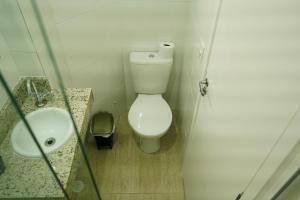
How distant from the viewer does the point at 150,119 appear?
5.59ft

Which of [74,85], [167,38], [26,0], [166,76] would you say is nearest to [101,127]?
[74,85]

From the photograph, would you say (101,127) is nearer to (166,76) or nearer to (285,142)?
(166,76)

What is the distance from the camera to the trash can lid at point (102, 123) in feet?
6.19

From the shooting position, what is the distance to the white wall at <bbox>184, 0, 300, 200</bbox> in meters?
0.51

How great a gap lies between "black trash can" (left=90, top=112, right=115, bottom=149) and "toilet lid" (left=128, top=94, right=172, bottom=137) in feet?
0.98

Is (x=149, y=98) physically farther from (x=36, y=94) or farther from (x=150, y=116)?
(x=36, y=94)

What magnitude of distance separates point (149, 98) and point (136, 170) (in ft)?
2.09

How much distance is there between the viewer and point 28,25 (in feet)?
4.14

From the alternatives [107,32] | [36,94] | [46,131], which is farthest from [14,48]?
[107,32]

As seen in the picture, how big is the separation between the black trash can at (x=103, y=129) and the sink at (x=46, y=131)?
622 mm

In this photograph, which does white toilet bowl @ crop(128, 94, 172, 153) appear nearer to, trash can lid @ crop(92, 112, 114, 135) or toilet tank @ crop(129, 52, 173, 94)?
toilet tank @ crop(129, 52, 173, 94)

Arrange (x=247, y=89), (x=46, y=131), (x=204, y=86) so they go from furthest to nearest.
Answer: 1. (x=46, y=131)
2. (x=204, y=86)
3. (x=247, y=89)

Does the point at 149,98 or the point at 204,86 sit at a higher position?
the point at 204,86

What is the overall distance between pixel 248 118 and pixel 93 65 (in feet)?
4.50
